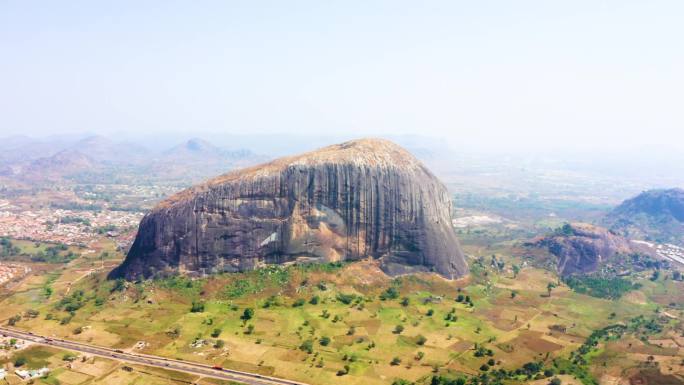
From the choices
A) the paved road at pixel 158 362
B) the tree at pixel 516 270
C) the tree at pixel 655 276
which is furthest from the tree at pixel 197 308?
the tree at pixel 655 276

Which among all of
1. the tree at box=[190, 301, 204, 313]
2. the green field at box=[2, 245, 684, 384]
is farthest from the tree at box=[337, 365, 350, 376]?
the tree at box=[190, 301, 204, 313]

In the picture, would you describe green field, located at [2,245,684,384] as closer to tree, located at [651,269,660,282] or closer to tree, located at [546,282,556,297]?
tree, located at [546,282,556,297]

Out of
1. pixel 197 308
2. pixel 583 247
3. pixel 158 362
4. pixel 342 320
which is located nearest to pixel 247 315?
pixel 197 308

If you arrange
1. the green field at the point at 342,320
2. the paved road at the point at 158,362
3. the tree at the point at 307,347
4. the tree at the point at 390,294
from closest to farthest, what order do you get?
the paved road at the point at 158,362 < the green field at the point at 342,320 < the tree at the point at 307,347 < the tree at the point at 390,294

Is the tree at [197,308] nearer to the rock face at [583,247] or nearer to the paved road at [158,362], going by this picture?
the paved road at [158,362]

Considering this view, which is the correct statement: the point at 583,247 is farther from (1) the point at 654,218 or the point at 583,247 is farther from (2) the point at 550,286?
(1) the point at 654,218

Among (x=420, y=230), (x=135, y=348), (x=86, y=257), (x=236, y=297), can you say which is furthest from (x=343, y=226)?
(x=86, y=257)
